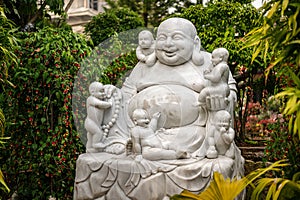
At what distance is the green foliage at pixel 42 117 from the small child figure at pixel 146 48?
101 cm

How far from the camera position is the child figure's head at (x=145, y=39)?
4293mm

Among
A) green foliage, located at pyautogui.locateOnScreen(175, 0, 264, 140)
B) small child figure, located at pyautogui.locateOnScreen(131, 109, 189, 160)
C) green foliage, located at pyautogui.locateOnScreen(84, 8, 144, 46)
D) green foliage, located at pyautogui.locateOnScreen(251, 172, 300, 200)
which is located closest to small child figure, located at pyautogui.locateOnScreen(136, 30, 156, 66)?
small child figure, located at pyautogui.locateOnScreen(131, 109, 189, 160)

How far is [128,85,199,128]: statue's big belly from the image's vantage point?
158 inches

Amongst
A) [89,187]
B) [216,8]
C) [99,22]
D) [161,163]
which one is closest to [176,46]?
[161,163]

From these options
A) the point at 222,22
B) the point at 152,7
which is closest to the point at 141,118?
the point at 222,22

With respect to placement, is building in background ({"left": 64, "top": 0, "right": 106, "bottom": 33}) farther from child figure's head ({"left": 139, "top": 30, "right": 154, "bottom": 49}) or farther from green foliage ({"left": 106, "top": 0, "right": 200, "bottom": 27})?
child figure's head ({"left": 139, "top": 30, "right": 154, "bottom": 49})

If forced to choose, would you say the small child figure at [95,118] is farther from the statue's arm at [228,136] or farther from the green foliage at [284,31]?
Answer: the green foliage at [284,31]

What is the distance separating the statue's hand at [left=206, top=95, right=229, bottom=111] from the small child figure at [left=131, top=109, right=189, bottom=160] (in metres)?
0.42

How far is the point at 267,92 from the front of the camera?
8.16 m

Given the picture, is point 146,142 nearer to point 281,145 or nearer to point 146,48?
point 146,48

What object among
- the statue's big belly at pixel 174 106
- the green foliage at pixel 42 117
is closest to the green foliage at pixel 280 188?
the statue's big belly at pixel 174 106

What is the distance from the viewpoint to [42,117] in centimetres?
512

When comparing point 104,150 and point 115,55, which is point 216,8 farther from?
point 104,150

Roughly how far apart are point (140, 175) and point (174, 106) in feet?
2.07
